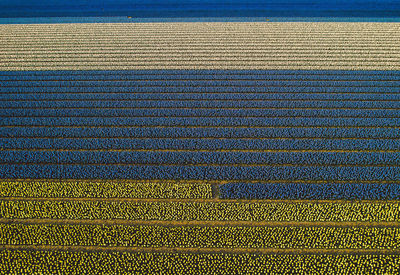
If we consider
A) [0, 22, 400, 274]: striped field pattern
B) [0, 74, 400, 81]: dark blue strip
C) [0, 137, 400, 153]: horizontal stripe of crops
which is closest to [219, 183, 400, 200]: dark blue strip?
[0, 22, 400, 274]: striped field pattern

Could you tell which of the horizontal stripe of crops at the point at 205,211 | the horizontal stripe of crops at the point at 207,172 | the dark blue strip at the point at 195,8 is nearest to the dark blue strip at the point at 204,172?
the horizontal stripe of crops at the point at 207,172

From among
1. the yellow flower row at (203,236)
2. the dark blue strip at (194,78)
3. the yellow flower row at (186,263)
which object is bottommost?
the yellow flower row at (186,263)

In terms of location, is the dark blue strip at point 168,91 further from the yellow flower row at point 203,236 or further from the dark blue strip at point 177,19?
the dark blue strip at point 177,19

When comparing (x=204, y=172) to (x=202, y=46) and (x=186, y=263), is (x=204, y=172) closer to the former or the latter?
(x=186, y=263)

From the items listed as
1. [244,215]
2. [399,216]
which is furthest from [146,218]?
[399,216]

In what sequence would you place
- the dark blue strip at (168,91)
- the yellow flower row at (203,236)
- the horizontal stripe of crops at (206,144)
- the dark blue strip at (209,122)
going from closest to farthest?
1. the yellow flower row at (203,236)
2. the horizontal stripe of crops at (206,144)
3. the dark blue strip at (209,122)
4. the dark blue strip at (168,91)

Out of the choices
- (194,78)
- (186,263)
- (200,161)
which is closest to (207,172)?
(200,161)
